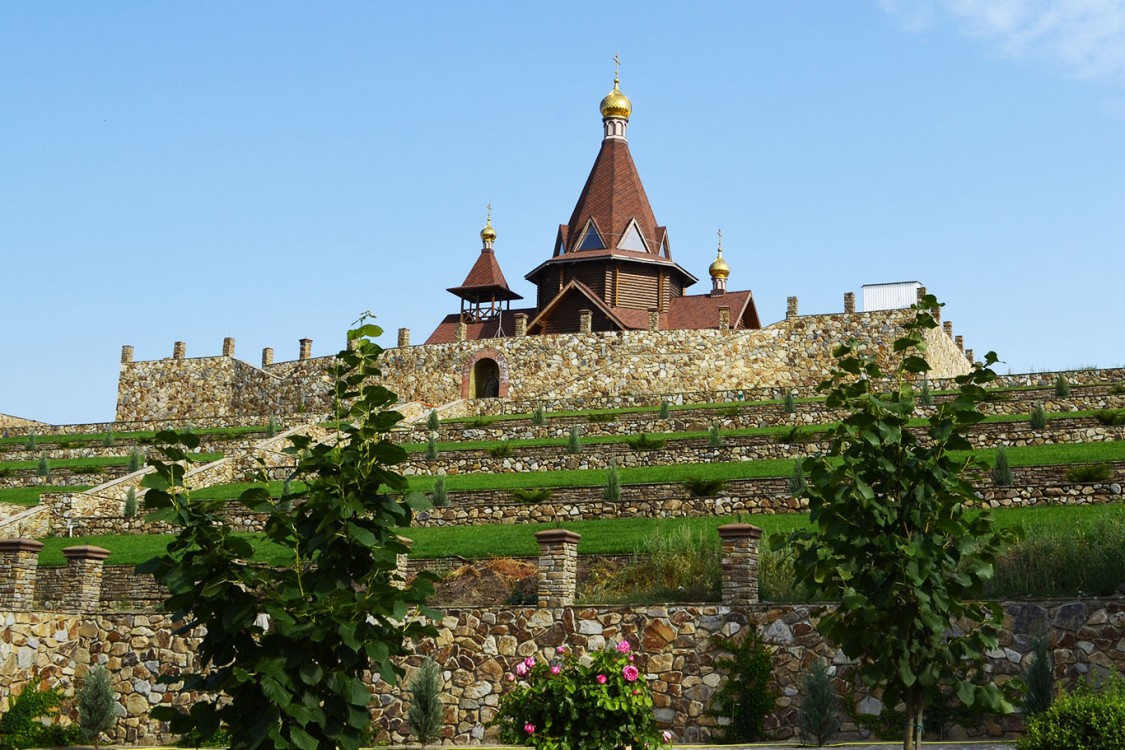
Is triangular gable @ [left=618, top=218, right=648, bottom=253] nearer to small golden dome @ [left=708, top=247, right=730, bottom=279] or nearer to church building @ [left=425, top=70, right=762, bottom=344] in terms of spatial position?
church building @ [left=425, top=70, right=762, bottom=344]

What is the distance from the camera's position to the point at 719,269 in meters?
52.3

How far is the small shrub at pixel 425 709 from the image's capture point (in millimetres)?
15703

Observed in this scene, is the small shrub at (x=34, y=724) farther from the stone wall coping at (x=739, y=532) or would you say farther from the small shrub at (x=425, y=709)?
the stone wall coping at (x=739, y=532)

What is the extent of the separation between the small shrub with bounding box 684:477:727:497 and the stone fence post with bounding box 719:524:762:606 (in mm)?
6398

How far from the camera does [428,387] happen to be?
44094 mm

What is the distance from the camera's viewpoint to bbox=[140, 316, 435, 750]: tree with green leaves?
7.86 metres

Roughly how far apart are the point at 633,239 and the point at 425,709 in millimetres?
33496

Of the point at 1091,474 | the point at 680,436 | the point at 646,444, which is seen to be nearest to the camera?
the point at 1091,474

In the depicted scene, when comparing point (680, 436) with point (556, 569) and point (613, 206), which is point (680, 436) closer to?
point (556, 569)

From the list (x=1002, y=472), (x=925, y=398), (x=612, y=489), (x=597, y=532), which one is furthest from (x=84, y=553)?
(x=925, y=398)

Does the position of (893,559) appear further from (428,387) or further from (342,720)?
(428,387)

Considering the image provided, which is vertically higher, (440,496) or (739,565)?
(440,496)

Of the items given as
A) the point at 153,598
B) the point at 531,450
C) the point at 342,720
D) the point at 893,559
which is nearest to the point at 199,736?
the point at 342,720

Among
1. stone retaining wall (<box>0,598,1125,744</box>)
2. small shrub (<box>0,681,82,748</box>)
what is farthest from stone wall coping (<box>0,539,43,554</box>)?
small shrub (<box>0,681,82,748</box>)
